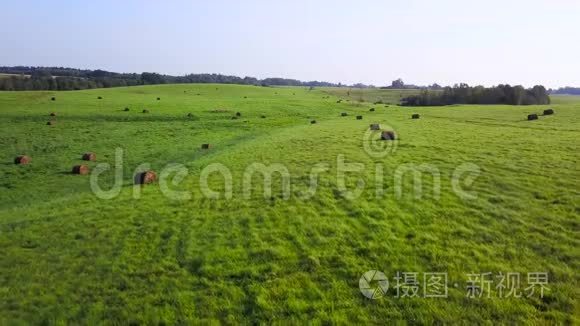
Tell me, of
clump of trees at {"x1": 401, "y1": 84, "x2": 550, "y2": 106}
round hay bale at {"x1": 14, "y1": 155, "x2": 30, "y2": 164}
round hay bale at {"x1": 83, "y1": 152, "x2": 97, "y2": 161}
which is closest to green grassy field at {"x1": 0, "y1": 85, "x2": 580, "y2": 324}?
round hay bale at {"x1": 14, "y1": 155, "x2": 30, "y2": 164}

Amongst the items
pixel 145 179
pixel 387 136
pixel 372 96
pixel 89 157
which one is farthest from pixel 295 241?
pixel 372 96

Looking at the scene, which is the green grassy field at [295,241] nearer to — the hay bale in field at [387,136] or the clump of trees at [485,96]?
the hay bale in field at [387,136]

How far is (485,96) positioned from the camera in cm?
10156

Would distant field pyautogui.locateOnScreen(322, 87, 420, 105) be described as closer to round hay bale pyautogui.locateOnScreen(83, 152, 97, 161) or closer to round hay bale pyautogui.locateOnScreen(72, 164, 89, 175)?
round hay bale pyautogui.locateOnScreen(83, 152, 97, 161)

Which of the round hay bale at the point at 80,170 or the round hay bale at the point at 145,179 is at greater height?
the round hay bale at the point at 145,179

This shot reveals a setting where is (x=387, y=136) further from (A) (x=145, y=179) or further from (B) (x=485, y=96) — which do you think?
(B) (x=485, y=96)

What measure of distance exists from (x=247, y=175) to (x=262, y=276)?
11.5 meters

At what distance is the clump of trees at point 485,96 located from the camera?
322 ft

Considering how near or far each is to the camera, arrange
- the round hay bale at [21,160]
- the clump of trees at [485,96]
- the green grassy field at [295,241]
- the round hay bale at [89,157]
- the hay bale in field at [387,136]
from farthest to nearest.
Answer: the clump of trees at [485,96]
the hay bale in field at [387,136]
the round hay bale at [89,157]
the round hay bale at [21,160]
the green grassy field at [295,241]

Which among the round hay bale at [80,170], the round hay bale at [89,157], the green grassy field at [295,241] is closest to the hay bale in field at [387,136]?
the green grassy field at [295,241]

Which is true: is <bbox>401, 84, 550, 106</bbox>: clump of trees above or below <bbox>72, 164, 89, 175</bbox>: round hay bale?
above

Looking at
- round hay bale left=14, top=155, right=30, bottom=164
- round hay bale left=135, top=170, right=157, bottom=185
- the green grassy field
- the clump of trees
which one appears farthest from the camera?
the clump of trees

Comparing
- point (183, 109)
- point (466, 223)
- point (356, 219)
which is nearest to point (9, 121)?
point (183, 109)

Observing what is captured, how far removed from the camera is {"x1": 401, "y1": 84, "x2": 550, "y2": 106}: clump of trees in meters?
98.0
